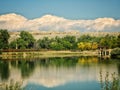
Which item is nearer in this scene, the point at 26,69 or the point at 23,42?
the point at 26,69

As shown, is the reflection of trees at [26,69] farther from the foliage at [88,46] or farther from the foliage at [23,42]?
the foliage at [88,46]

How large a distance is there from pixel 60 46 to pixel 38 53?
10.6 meters

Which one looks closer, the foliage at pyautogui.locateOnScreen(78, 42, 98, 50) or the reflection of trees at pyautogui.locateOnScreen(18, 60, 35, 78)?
the reflection of trees at pyautogui.locateOnScreen(18, 60, 35, 78)

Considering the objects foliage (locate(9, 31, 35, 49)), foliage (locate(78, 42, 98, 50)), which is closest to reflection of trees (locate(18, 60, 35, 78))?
foliage (locate(9, 31, 35, 49))

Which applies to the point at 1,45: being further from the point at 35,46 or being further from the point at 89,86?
the point at 89,86

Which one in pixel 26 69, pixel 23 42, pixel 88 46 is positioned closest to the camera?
pixel 26 69

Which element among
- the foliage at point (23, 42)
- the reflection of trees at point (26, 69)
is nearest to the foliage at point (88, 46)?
the foliage at point (23, 42)

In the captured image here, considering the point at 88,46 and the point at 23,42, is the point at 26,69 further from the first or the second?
the point at 23,42

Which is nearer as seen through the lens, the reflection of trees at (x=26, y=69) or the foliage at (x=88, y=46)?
the reflection of trees at (x=26, y=69)

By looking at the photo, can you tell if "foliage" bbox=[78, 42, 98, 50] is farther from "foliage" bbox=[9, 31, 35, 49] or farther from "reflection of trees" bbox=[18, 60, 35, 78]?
"reflection of trees" bbox=[18, 60, 35, 78]

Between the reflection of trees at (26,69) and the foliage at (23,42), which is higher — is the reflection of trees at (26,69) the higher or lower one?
the lower one

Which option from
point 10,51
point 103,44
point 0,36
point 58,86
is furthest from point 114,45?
point 58,86

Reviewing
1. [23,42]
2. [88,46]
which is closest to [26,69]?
[88,46]

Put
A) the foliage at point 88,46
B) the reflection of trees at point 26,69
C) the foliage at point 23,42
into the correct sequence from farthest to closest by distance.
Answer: the foliage at point 23,42, the foliage at point 88,46, the reflection of trees at point 26,69
